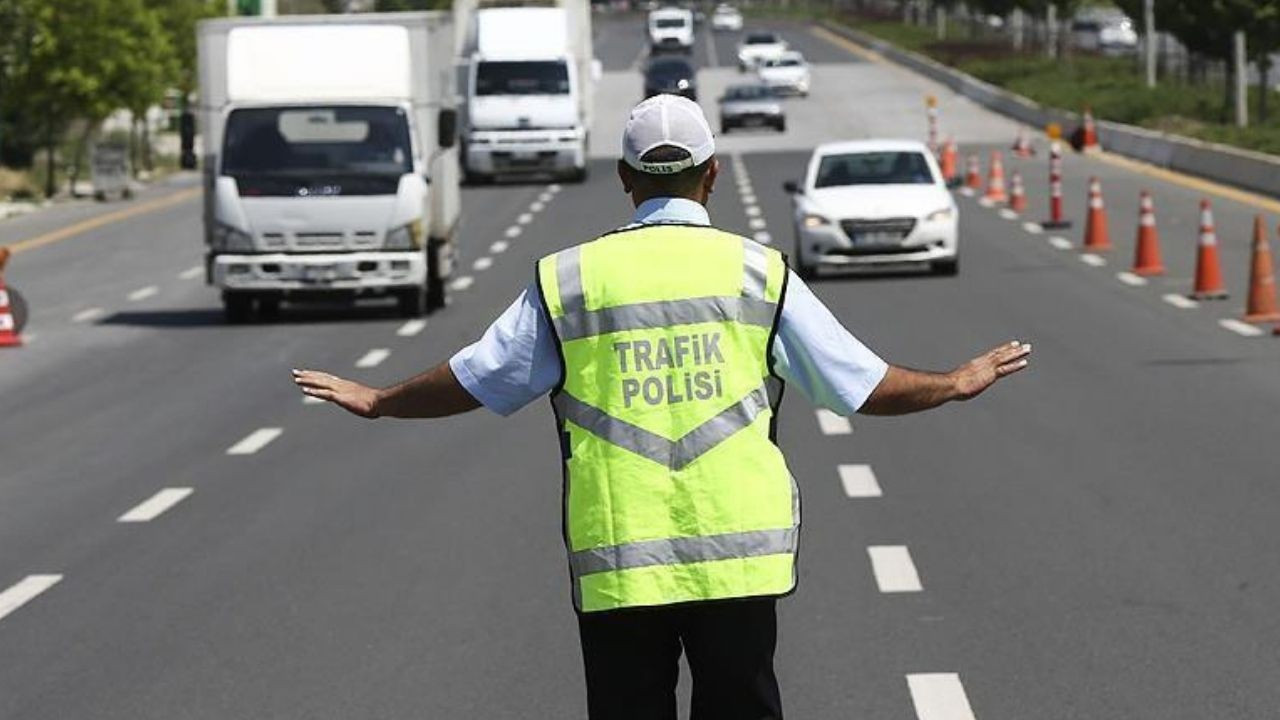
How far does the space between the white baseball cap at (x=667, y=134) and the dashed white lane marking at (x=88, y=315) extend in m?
22.5

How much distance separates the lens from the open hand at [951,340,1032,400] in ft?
18.3

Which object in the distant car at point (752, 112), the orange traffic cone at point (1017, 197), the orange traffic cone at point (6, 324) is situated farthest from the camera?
the distant car at point (752, 112)

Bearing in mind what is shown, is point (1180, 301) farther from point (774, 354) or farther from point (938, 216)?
point (774, 354)

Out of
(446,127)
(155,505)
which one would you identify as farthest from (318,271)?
(155,505)

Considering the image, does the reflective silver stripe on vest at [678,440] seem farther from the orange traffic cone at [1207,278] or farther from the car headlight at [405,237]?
the car headlight at [405,237]

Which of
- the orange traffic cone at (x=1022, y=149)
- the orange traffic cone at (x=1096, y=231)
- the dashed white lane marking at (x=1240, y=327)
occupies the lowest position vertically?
the orange traffic cone at (x=1022, y=149)

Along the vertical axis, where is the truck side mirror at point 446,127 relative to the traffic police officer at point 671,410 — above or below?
below

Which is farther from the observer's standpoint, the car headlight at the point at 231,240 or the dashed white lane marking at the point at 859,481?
the car headlight at the point at 231,240

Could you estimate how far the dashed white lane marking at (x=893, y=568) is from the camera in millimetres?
11133

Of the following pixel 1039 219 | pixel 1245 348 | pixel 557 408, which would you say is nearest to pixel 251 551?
pixel 557 408

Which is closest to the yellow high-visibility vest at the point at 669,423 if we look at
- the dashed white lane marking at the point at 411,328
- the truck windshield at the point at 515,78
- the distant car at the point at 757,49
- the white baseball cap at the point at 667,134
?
the white baseball cap at the point at 667,134

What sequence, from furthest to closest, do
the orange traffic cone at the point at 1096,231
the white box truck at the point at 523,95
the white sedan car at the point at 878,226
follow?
the white box truck at the point at 523,95 → the orange traffic cone at the point at 1096,231 → the white sedan car at the point at 878,226

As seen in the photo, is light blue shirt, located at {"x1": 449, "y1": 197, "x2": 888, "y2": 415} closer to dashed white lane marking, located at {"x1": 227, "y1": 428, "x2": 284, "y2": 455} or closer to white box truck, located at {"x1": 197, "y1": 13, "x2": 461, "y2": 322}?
dashed white lane marking, located at {"x1": 227, "y1": 428, "x2": 284, "y2": 455}

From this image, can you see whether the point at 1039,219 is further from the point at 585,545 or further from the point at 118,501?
the point at 585,545
